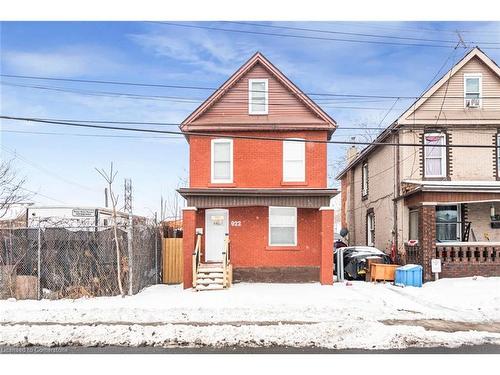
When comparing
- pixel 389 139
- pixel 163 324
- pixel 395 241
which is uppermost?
pixel 389 139

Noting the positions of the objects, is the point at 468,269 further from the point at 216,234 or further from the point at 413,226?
the point at 216,234

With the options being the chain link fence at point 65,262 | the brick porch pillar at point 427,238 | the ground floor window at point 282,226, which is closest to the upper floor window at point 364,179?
the brick porch pillar at point 427,238

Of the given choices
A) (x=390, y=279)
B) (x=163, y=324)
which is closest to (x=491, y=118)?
(x=390, y=279)

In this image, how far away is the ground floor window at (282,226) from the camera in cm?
1653

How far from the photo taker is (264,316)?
10297mm

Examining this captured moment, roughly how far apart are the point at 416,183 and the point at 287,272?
5.95 meters

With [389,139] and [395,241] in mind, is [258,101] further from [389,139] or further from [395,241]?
[395,241]

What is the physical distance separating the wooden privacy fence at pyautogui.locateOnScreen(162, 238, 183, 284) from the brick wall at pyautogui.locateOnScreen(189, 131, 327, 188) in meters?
2.55

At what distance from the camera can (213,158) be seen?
53.7 feet

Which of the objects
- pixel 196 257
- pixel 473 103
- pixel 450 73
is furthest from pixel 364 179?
pixel 196 257

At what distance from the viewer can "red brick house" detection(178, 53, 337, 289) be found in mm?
16203

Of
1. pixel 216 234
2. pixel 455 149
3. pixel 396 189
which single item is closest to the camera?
pixel 216 234

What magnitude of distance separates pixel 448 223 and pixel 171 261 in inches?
424

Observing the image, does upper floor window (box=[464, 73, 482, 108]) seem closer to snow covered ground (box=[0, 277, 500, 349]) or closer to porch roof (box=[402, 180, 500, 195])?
porch roof (box=[402, 180, 500, 195])
